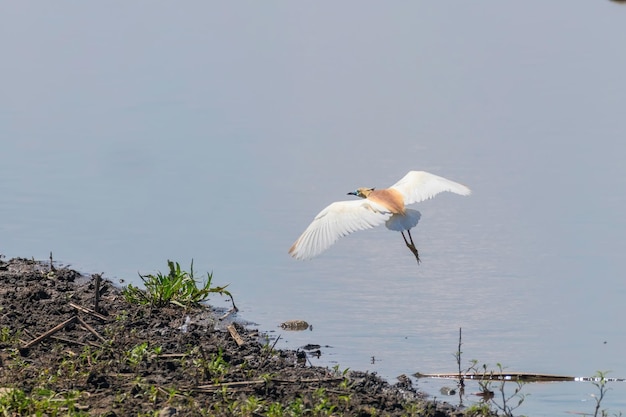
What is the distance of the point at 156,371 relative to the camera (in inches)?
244

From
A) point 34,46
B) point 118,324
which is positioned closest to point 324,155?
point 118,324

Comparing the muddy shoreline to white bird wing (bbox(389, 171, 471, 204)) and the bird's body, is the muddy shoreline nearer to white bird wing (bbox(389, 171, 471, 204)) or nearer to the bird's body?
the bird's body

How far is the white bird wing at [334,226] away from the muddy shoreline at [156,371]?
636mm

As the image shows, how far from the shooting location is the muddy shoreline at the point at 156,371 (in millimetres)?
5652

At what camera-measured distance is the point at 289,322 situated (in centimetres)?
811

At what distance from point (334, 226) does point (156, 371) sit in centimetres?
171

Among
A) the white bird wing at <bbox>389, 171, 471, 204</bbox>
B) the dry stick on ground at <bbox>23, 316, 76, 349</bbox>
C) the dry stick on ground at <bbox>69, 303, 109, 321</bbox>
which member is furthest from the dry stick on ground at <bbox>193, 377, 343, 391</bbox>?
the white bird wing at <bbox>389, 171, 471, 204</bbox>

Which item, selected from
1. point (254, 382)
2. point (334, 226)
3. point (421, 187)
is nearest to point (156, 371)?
point (254, 382)

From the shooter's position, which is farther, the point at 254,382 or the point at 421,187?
the point at 421,187

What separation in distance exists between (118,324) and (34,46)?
11.6 meters

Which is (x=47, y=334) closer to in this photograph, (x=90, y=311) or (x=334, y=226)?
(x=90, y=311)

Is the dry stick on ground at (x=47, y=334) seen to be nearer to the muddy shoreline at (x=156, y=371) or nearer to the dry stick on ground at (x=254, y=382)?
the muddy shoreline at (x=156, y=371)

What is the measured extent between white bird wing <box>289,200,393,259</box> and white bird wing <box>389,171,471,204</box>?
16.8 inches

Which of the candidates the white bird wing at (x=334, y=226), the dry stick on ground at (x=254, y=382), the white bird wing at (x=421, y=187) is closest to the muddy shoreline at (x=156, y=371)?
the dry stick on ground at (x=254, y=382)
